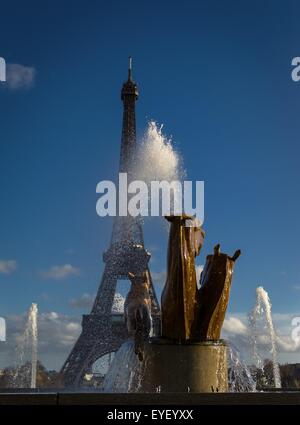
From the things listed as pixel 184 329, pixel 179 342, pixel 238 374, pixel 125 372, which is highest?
pixel 184 329

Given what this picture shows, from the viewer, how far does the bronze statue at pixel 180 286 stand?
1268 centimetres

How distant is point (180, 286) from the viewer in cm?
1274

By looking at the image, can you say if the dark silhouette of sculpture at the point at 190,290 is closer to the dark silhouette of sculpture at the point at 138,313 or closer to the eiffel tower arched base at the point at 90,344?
the dark silhouette of sculpture at the point at 138,313

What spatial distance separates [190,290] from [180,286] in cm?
→ 30

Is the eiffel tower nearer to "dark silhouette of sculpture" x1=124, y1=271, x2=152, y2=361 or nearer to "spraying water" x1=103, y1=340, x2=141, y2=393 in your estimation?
"spraying water" x1=103, y1=340, x2=141, y2=393

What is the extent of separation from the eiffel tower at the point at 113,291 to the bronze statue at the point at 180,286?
2995cm

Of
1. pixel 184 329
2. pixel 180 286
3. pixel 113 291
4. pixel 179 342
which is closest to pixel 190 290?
pixel 180 286

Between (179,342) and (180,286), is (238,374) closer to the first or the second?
(179,342)

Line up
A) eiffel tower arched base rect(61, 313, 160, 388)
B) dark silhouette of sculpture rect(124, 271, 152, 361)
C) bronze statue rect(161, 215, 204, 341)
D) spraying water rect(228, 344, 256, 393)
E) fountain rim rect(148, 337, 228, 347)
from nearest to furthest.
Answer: fountain rim rect(148, 337, 228, 347) < bronze statue rect(161, 215, 204, 341) < dark silhouette of sculpture rect(124, 271, 152, 361) < spraying water rect(228, 344, 256, 393) < eiffel tower arched base rect(61, 313, 160, 388)

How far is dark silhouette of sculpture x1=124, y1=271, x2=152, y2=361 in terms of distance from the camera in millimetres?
13148

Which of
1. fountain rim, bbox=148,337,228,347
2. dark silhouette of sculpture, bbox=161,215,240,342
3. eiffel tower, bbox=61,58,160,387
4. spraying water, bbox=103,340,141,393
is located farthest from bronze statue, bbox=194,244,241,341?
eiffel tower, bbox=61,58,160,387
